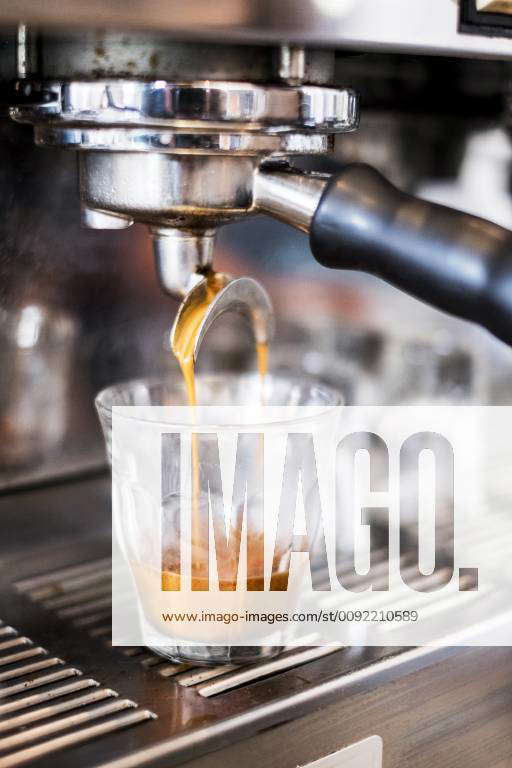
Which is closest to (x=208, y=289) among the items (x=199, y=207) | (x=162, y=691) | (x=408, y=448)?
(x=199, y=207)

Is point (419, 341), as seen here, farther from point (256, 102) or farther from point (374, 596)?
point (256, 102)

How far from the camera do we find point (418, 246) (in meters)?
0.35

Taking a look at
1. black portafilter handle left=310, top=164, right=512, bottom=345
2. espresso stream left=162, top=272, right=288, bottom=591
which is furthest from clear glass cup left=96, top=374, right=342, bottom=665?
black portafilter handle left=310, top=164, right=512, bottom=345

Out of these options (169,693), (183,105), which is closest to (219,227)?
(183,105)

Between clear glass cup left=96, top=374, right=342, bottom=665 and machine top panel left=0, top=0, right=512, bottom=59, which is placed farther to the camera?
clear glass cup left=96, top=374, right=342, bottom=665

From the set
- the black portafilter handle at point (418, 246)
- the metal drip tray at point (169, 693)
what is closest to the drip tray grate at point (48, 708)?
the metal drip tray at point (169, 693)

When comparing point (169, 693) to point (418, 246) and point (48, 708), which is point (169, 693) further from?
point (418, 246)

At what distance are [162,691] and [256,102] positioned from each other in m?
0.24

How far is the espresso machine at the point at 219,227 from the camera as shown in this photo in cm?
35

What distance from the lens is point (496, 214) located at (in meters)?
0.72

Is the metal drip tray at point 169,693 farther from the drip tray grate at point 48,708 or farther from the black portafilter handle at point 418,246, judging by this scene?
the black portafilter handle at point 418,246

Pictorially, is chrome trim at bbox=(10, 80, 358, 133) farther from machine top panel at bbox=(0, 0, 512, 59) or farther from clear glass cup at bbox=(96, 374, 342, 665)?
clear glass cup at bbox=(96, 374, 342, 665)

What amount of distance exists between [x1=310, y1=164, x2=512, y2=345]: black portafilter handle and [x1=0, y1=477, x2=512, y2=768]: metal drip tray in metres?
0.17

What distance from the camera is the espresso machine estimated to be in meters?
0.35
